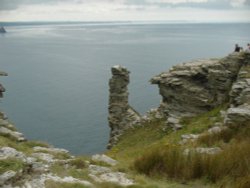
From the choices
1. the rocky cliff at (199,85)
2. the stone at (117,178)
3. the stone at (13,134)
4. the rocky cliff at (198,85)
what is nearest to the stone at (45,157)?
the stone at (117,178)

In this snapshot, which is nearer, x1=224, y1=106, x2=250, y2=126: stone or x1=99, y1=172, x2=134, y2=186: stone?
x1=99, y1=172, x2=134, y2=186: stone

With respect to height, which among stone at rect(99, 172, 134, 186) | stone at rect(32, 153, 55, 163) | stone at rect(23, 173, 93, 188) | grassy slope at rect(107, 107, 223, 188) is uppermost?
stone at rect(23, 173, 93, 188)

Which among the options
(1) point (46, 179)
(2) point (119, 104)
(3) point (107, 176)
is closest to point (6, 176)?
(1) point (46, 179)

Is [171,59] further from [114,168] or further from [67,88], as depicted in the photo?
[114,168]

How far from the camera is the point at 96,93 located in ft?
403

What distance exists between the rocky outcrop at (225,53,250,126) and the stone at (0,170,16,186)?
14375 mm

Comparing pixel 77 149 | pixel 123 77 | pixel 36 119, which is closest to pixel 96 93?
pixel 36 119

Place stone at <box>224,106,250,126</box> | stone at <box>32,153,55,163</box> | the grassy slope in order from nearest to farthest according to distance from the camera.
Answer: stone at <box>32,153,55,163</box>, stone at <box>224,106,250,126</box>, the grassy slope

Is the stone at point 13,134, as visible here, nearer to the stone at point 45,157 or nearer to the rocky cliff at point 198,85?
the stone at point 45,157

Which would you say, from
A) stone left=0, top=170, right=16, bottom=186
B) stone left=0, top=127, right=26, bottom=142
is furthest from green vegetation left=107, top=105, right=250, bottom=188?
stone left=0, top=127, right=26, bottom=142

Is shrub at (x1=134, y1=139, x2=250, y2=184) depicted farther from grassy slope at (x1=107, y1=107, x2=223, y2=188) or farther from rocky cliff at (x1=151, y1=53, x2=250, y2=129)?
rocky cliff at (x1=151, y1=53, x2=250, y2=129)

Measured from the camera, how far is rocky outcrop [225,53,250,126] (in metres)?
22.1

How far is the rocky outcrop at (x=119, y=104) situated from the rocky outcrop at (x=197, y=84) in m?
8.26

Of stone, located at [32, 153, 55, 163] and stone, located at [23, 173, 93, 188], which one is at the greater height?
stone, located at [23, 173, 93, 188]
